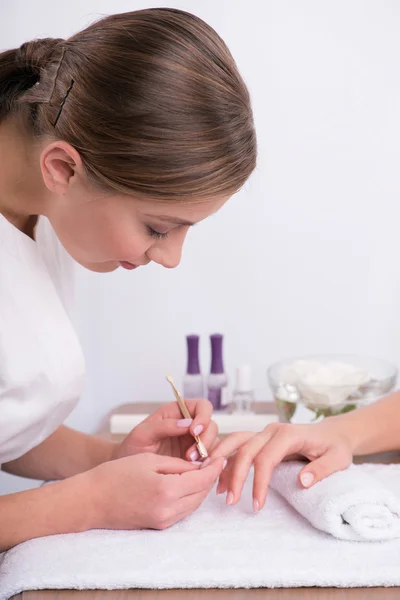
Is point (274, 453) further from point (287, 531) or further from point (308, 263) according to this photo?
point (308, 263)

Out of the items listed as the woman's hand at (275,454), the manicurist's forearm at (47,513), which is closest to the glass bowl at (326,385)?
the woman's hand at (275,454)

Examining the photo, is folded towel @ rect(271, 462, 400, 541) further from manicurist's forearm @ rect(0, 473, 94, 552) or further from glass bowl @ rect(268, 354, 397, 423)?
glass bowl @ rect(268, 354, 397, 423)

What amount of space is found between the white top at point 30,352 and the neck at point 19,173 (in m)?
0.04

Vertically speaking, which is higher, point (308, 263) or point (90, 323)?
point (308, 263)

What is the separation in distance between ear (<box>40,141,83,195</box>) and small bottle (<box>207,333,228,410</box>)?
2.97ft

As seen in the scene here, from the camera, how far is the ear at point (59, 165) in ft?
3.19

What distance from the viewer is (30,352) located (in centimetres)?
110

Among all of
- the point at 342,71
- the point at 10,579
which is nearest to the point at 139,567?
the point at 10,579

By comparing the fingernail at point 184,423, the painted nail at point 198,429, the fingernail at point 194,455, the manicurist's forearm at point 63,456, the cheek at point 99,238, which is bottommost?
the manicurist's forearm at point 63,456

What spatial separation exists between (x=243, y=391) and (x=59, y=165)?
94cm

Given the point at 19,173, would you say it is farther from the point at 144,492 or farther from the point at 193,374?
the point at 193,374

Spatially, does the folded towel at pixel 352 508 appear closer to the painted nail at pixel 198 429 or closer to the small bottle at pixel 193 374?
the painted nail at pixel 198 429

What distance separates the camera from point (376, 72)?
80.9 inches

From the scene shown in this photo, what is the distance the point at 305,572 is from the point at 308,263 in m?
1.38
